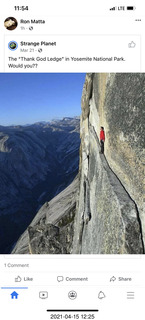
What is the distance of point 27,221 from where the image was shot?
86.2 meters

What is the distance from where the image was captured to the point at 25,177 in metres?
122

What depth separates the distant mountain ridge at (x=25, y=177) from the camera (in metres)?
86.1

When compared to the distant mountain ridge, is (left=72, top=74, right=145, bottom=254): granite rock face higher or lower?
higher

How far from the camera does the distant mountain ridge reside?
86125mm

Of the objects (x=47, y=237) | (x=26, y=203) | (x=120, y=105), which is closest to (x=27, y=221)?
(x=26, y=203)
